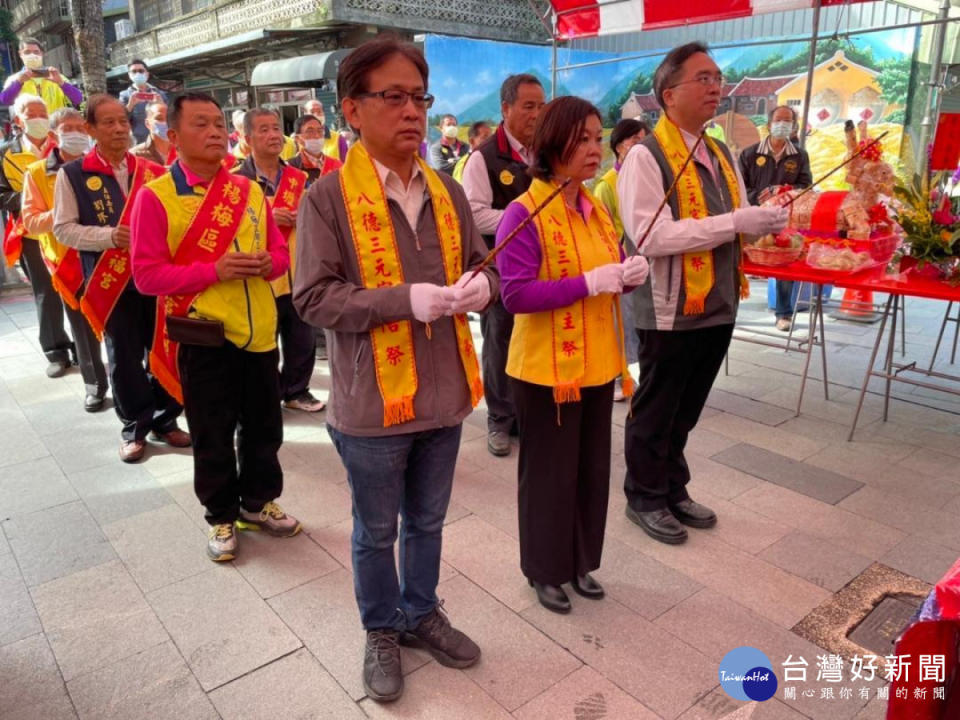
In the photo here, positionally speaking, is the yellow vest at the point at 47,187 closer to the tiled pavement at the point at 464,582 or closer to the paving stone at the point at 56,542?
the tiled pavement at the point at 464,582

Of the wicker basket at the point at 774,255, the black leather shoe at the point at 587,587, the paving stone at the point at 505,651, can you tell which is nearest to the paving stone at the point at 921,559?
the black leather shoe at the point at 587,587

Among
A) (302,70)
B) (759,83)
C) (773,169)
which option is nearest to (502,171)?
(773,169)

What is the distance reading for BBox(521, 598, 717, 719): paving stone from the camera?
6.42ft

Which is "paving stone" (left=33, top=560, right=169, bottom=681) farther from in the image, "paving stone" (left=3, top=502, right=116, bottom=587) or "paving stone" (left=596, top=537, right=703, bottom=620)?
"paving stone" (left=596, top=537, right=703, bottom=620)

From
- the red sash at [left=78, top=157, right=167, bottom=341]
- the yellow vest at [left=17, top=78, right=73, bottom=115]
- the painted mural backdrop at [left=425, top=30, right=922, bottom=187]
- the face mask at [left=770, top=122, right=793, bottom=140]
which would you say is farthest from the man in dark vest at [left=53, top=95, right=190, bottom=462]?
the yellow vest at [left=17, top=78, right=73, bottom=115]

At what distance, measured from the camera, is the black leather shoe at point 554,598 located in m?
2.30

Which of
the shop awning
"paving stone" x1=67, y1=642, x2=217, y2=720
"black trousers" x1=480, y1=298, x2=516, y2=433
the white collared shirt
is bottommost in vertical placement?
"paving stone" x1=67, y1=642, x2=217, y2=720

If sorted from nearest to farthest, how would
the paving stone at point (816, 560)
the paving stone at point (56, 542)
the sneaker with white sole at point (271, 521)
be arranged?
1. the paving stone at point (816, 560)
2. the paving stone at point (56, 542)
3. the sneaker with white sole at point (271, 521)

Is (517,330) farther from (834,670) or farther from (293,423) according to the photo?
(293,423)

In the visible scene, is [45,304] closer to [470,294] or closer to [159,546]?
[159,546]

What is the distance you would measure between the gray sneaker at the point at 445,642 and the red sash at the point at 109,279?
7.73 ft

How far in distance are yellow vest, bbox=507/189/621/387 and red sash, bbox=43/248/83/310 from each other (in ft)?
9.70

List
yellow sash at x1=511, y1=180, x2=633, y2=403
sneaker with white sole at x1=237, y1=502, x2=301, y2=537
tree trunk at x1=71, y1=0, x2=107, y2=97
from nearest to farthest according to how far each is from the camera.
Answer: yellow sash at x1=511, y1=180, x2=633, y2=403
sneaker with white sole at x1=237, y1=502, x2=301, y2=537
tree trunk at x1=71, y1=0, x2=107, y2=97

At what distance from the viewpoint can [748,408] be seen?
420cm
